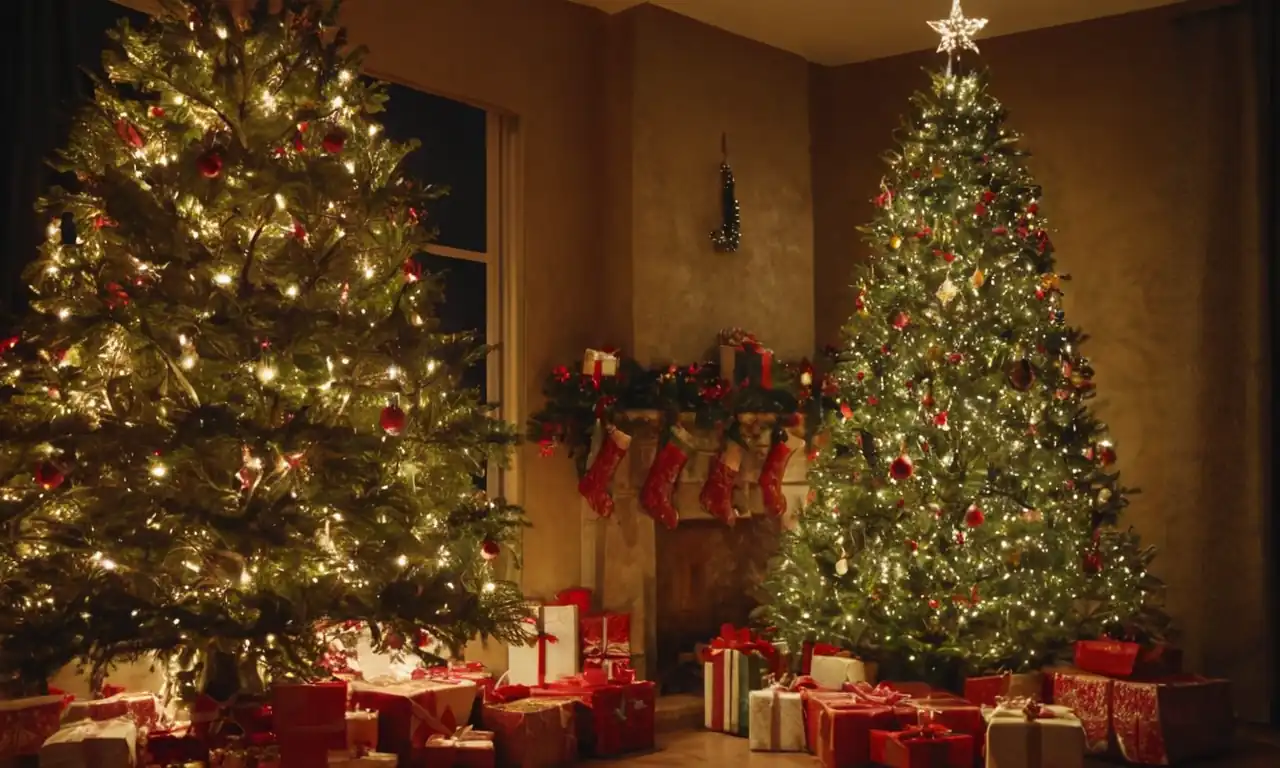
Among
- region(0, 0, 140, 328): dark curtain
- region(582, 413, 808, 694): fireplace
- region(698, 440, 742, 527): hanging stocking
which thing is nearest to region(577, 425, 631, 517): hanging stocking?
region(582, 413, 808, 694): fireplace

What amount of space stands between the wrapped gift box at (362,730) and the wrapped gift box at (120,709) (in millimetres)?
615

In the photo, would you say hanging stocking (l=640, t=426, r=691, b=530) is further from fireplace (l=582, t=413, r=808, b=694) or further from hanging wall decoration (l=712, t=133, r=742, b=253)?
hanging wall decoration (l=712, t=133, r=742, b=253)

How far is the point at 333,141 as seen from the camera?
381 cm

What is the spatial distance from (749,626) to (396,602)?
3225mm

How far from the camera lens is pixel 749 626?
6.64 metres

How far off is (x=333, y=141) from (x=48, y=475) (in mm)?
1251

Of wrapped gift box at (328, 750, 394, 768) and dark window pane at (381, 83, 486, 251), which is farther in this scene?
dark window pane at (381, 83, 486, 251)

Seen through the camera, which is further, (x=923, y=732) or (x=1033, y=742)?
(x=923, y=732)

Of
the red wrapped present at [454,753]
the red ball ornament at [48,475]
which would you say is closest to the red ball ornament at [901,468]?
the red wrapped present at [454,753]

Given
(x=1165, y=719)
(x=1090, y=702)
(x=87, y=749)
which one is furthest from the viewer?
(x=1090, y=702)

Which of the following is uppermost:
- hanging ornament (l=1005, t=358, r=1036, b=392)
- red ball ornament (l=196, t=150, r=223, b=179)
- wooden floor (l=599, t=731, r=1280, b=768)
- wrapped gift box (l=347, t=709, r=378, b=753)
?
red ball ornament (l=196, t=150, r=223, b=179)

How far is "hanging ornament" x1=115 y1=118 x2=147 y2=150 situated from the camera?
3.80 m

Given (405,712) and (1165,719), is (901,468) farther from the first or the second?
(405,712)

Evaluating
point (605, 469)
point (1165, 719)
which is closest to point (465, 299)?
point (605, 469)
